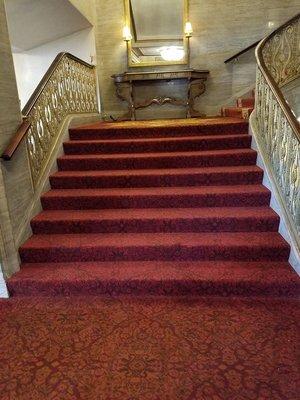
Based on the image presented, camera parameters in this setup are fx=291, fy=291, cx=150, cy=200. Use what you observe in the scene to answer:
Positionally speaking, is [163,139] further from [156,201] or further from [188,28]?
[188,28]

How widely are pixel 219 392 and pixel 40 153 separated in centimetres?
284

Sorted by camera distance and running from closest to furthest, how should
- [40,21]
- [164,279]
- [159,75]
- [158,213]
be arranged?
[164,279] → [158,213] → [40,21] → [159,75]

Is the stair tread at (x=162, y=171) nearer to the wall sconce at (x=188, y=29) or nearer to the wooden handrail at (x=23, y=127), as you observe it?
the wooden handrail at (x=23, y=127)

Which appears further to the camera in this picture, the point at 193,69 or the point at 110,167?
the point at 193,69

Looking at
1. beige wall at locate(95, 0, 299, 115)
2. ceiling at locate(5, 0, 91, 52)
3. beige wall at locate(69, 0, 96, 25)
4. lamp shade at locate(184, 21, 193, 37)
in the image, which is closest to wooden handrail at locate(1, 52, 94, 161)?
ceiling at locate(5, 0, 91, 52)

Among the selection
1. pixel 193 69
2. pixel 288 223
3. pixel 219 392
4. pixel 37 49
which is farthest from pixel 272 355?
pixel 37 49

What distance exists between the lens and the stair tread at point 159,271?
2316 mm

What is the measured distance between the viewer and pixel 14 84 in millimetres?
2615

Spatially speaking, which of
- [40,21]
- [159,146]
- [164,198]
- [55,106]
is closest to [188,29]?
[40,21]

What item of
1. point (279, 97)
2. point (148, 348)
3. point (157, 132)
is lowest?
point (148, 348)

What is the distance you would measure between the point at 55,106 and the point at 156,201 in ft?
6.40

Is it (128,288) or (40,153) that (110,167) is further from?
(128,288)

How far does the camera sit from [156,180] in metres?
3.33

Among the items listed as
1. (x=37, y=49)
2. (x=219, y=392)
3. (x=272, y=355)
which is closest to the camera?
(x=219, y=392)
